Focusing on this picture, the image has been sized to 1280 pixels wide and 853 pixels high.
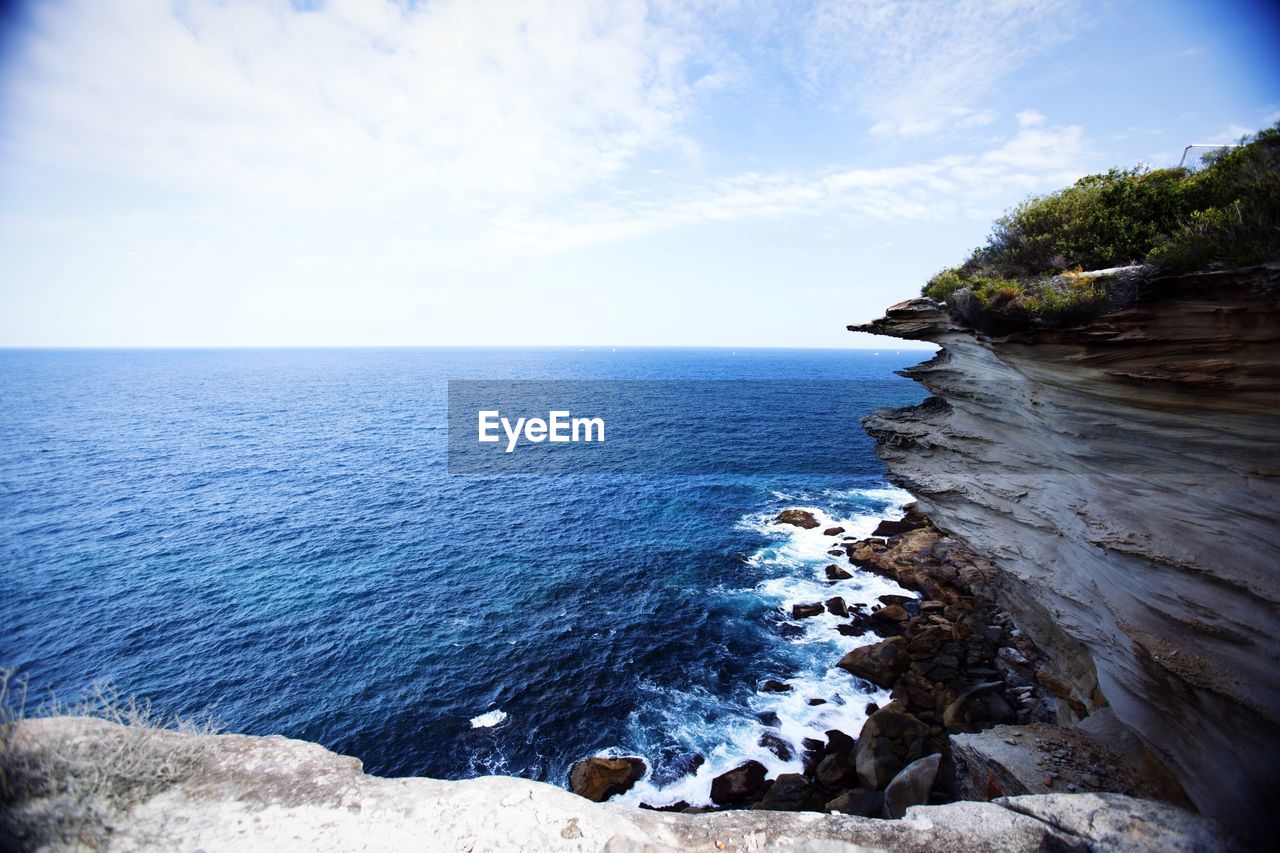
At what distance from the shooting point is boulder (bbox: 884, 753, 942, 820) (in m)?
17.5

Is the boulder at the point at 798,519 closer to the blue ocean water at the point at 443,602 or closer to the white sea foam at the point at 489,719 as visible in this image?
the blue ocean water at the point at 443,602

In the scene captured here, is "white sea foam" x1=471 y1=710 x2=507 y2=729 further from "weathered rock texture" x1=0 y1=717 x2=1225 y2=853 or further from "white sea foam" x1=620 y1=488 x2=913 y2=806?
"weathered rock texture" x1=0 y1=717 x2=1225 y2=853

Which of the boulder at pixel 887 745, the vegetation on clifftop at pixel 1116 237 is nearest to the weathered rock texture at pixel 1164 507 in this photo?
the vegetation on clifftop at pixel 1116 237

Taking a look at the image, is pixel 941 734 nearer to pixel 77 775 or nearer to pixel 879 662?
pixel 879 662

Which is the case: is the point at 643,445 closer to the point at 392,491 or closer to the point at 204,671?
the point at 392,491

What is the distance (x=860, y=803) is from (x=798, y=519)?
92.6 ft

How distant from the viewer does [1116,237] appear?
16109 millimetres

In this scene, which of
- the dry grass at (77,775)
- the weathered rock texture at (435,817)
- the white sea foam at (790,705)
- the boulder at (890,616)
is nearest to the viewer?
the dry grass at (77,775)

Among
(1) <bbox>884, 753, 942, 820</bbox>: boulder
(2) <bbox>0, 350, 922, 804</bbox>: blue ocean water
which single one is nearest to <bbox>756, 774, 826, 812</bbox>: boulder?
(2) <bbox>0, 350, 922, 804</bbox>: blue ocean water

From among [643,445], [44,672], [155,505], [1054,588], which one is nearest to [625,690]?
[1054,588]

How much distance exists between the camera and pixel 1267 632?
1035 cm

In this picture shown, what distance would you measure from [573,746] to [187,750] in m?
17.6

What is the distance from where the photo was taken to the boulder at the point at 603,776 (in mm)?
20969

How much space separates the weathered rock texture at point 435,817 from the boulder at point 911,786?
8.76 meters
